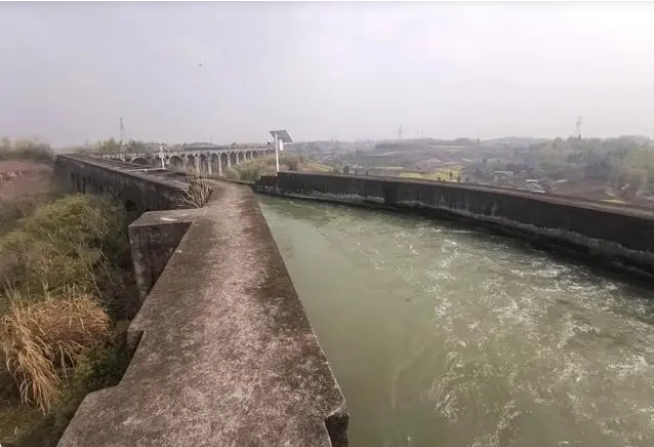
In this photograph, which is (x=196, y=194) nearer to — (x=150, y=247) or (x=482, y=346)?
(x=150, y=247)

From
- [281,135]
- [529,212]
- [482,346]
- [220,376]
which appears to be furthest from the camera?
[281,135]

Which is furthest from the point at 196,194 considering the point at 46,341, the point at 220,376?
the point at 220,376

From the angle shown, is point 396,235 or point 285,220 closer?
point 396,235

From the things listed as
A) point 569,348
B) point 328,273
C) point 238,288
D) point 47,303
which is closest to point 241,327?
point 238,288

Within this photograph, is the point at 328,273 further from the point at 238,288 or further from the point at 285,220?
the point at 285,220

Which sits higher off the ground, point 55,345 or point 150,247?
point 150,247

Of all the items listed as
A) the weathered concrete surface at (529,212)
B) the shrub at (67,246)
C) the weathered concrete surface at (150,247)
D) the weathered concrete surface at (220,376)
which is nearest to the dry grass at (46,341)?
the shrub at (67,246)

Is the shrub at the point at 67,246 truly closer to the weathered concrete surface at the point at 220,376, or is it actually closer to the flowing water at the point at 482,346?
the weathered concrete surface at the point at 220,376
